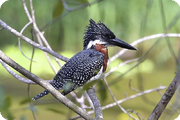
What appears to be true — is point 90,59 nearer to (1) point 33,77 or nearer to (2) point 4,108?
(1) point 33,77

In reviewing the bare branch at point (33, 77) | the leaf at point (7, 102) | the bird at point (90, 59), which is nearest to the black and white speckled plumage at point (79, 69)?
the bird at point (90, 59)

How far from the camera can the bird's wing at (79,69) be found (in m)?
1.50

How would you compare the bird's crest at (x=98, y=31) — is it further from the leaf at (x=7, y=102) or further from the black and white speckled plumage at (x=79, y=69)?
the leaf at (x=7, y=102)

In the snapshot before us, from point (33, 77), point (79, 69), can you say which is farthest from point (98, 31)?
point (33, 77)

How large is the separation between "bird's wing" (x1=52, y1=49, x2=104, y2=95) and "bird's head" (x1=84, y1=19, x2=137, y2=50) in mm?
102

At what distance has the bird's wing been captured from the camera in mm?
1497

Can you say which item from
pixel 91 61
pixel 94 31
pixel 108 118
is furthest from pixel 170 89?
pixel 108 118

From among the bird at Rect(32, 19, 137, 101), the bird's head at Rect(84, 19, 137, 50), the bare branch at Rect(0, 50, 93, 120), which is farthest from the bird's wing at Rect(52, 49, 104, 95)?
the bare branch at Rect(0, 50, 93, 120)

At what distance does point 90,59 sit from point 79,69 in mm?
93

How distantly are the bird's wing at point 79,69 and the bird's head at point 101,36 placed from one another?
10 cm

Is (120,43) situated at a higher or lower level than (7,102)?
higher

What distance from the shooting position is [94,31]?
1669 mm

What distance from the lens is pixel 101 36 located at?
1.67 meters

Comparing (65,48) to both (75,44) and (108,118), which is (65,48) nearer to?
(75,44)
